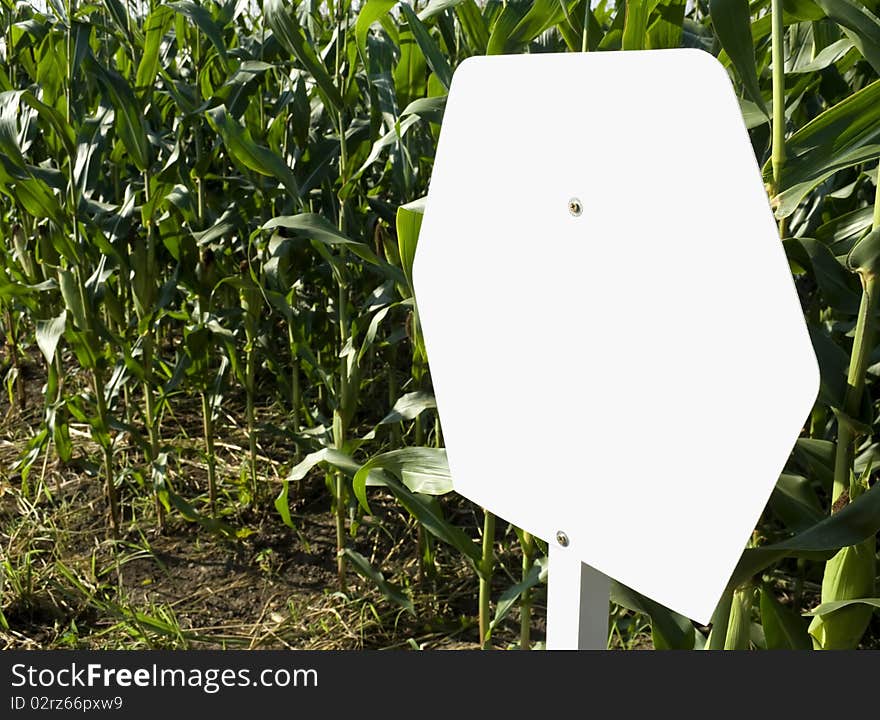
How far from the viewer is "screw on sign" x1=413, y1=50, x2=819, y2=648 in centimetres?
64

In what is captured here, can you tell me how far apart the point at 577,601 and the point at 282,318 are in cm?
227

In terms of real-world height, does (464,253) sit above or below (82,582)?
above

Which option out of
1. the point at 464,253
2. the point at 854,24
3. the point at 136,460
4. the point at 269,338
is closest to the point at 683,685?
the point at 464,253

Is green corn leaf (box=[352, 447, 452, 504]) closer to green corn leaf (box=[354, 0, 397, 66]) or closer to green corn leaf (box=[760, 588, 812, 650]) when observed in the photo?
→ green corn leaf (box=[760, 588, 812, 650])

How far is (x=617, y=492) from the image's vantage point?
771 millimetres

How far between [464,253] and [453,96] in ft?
0.49

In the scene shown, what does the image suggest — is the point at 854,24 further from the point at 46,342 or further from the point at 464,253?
the point at 46,342

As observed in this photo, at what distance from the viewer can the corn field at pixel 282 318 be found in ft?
5.21

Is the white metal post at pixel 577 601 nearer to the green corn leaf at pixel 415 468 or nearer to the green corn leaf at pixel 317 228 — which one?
the green corn leaf at pixel 415 468

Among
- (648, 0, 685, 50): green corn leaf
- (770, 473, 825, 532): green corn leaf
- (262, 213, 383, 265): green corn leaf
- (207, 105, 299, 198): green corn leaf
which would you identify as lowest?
(770, 473, 825, 532): green corn leaf

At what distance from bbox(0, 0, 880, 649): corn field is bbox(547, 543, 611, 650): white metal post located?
39 cm

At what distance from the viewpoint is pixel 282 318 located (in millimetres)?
3016

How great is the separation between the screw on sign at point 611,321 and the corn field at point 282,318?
0.47 meters

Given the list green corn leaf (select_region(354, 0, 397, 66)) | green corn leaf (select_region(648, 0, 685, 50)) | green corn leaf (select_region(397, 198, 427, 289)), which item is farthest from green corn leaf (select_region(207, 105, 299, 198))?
green corn leaf (select_region(648, 0, 685, 50))
